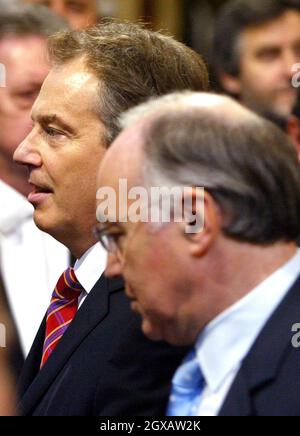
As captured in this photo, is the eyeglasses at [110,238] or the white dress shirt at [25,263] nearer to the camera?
the eyeglasses at [110,238]

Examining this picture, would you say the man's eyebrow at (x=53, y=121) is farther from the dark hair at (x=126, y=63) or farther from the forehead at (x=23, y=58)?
the forehead at (x=23, y=58)

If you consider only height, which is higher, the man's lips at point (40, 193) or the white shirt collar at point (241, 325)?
the white shirt collar at point (241, 325)

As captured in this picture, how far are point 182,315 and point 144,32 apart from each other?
1.01m

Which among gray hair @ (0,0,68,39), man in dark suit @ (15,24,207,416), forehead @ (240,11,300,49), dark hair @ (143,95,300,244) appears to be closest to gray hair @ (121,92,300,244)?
dark hair @ (143,95,300,244)

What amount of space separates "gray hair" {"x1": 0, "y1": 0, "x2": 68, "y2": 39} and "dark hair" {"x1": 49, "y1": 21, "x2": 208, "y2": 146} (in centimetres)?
123

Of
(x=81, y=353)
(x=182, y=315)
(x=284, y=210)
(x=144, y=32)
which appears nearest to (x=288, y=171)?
(x=284, y=210)

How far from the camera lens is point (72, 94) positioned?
2.54m

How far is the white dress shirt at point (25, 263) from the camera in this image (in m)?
3.52

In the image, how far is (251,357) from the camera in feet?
6.07

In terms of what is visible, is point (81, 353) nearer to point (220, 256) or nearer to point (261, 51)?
point (220, 256)

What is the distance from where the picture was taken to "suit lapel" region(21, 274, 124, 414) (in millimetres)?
2389

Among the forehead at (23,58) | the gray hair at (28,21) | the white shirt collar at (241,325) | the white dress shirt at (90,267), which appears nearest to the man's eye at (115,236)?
the white shirt collar at (241,325)

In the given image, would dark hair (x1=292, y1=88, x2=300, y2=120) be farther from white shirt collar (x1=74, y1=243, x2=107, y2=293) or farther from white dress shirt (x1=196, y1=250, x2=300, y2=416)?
white dress shirt (x1=196, y1=250, x2=300, y2=416)

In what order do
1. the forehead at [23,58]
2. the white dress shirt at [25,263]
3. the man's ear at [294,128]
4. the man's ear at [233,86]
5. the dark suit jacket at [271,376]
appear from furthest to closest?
the man's ear at [233,86]
the forehead at [23,58]
the white dress shirt at [25,263]
the man's ear at [294,128]
the dark suit jacket at [271,376]
